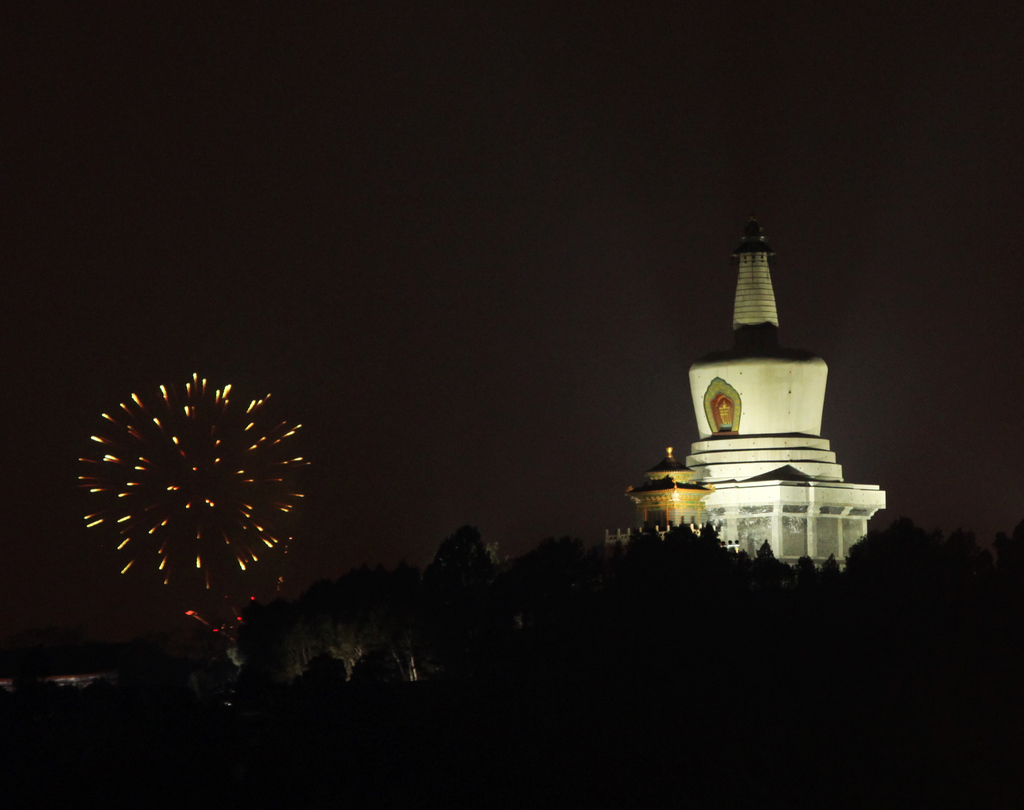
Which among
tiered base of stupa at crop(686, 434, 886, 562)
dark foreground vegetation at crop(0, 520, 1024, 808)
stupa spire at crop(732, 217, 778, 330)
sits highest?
stupa spire at crop(732, 217, 778, 330)

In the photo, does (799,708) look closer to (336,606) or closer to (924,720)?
(924,720)

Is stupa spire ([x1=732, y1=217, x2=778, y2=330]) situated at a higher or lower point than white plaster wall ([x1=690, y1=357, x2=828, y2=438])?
higher

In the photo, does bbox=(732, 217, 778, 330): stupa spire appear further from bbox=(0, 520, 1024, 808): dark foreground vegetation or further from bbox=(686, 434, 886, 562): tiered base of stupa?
bbox=(0, 520, 1024, 808): dark foreground vegetation

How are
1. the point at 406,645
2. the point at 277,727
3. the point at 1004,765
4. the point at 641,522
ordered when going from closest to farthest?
the point at 1004,765 → the point at 277,727 → the point at 406,645 → the point at 641,522

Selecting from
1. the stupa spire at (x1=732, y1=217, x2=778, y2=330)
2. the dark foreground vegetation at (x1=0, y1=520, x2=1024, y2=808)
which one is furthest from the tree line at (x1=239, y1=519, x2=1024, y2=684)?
the stupa spire at (x1=732, y1=217, x2=778, y2=330)

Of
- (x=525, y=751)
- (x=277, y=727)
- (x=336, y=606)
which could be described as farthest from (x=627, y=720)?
(x=336, y=606)

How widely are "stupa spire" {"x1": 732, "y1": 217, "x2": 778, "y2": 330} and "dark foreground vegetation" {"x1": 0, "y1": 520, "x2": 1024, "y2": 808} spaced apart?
44.7ft

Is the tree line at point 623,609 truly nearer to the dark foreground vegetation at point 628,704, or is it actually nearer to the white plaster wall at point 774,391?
the dark foreground vegetation at point 628,704

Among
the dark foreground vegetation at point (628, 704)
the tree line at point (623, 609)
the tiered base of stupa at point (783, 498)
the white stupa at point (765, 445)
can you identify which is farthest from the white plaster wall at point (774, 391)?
the dark foreground vegetation at point (628, 704)

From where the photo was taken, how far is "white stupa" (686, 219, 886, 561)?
306 ft

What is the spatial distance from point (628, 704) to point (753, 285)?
25.4 meters

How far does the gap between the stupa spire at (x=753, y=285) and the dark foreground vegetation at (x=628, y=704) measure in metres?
13.6

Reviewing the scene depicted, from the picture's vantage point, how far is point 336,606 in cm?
8700

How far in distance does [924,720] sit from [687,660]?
678 cm
